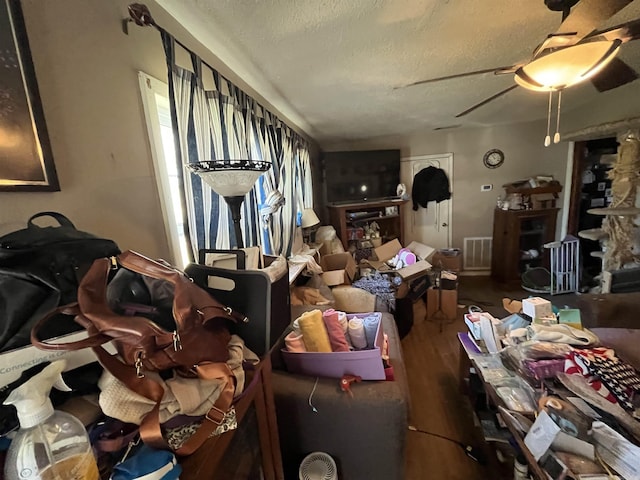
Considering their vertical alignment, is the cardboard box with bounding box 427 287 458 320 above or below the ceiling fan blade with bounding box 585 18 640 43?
below

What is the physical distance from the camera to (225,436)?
0.57m

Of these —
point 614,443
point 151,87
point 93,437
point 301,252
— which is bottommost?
point 614,443

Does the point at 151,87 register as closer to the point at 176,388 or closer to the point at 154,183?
the point at 154,183

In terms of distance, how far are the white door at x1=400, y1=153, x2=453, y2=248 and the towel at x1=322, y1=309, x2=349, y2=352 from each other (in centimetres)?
338

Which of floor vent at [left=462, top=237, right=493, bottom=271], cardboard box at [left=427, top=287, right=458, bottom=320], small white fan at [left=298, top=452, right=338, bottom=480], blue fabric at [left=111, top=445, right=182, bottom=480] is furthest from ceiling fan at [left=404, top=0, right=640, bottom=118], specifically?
floor vent at [left=462, top=237, right=493, bottom=271]

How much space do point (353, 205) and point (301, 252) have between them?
1235 millimetres

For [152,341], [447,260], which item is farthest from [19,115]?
[447,260]

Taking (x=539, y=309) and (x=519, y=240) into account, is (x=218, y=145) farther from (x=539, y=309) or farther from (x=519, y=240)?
(x=519, y=240)

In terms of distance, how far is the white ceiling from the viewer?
3.92 feet

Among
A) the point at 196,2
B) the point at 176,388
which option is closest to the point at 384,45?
the point at 196,2

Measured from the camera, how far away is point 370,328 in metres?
1.45

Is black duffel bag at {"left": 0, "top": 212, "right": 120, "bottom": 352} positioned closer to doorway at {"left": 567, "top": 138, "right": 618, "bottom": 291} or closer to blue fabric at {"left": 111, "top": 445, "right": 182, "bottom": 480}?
blue fabric at {"left": 111, "top": 445, "right": 182, "bottom": 480}

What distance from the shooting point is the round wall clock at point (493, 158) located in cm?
393

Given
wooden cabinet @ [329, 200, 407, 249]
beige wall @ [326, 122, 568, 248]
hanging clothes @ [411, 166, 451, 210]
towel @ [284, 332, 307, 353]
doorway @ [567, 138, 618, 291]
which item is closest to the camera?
towel @ [284, 332, 307, 353]
